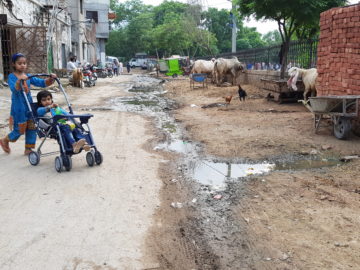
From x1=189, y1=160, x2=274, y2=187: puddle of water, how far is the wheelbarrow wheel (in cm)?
208

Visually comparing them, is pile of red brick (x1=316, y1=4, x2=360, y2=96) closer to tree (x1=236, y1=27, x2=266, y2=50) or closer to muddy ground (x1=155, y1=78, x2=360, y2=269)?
muddy ground (x1=155, y1=78, x2=360, y2=269)

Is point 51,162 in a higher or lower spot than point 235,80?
lower

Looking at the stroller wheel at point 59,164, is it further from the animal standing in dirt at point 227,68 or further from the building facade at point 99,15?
the building facade at point 99,15

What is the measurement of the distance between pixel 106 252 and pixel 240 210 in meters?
1.50

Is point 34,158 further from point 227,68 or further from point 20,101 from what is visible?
point 227,68

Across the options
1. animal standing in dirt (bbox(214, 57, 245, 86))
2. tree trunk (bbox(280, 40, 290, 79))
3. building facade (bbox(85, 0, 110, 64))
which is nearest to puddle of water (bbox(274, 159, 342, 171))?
tree trunk (bbox(280, 40, 290, 79))

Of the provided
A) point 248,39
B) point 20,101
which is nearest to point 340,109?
point 20,101

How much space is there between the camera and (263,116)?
31.4ft

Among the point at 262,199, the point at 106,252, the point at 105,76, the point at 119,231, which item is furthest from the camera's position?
the point at 105,76

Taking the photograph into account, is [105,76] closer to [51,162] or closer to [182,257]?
[51,162]

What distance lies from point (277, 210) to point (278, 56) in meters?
13.2

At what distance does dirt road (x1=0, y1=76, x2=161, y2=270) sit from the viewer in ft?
8.97

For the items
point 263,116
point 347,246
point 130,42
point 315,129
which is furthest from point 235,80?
point 130,42

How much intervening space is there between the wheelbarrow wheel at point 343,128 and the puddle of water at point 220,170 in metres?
2.08
